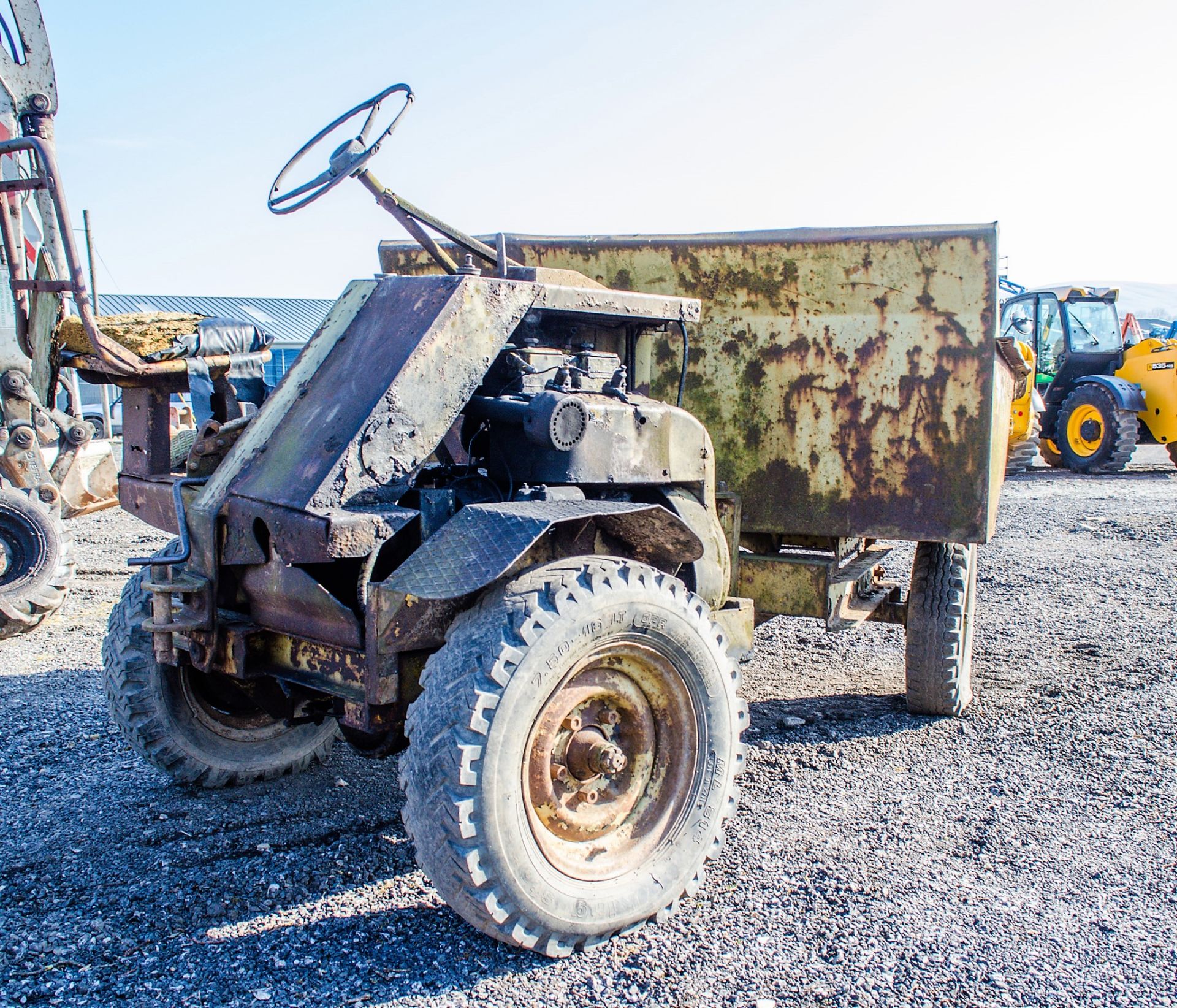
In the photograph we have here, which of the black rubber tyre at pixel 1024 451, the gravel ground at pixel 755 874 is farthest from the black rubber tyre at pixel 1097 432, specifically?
the gravel ground at pixel 755 874

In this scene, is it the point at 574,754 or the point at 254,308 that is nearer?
the point at 574,754

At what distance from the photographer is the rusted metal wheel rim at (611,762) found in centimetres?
308

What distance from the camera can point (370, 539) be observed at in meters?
3.12

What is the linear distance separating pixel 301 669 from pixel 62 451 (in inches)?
213

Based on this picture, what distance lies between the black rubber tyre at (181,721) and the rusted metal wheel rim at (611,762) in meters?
1.58

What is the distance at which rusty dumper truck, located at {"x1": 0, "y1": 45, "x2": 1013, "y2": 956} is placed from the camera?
2.95 m

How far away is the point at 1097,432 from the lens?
52.2 ft

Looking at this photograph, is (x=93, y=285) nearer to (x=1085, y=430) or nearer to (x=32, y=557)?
(x=32, y=557)

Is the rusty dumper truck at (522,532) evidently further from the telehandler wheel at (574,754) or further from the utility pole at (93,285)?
the utility pole at (93,285)

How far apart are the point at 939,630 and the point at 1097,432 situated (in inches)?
487

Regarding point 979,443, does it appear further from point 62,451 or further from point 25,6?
point 25,6

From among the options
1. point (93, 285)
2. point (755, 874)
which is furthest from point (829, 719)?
point (93, 285)

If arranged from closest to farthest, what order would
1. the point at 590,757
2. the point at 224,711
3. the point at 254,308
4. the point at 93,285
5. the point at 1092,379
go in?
the point at 590,757, the point at 224,711, the point at 93,285, the point at 1092,379, the point at 254,308

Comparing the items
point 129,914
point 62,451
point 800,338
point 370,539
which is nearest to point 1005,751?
point 800,338
